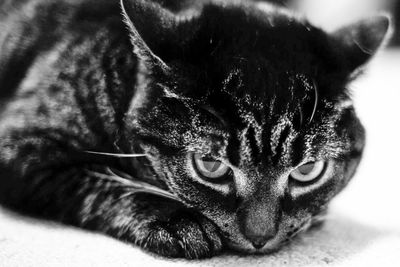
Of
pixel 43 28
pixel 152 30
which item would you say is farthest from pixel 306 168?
pixel 43 28

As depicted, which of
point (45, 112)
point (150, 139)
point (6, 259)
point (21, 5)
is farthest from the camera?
point (21, 5)

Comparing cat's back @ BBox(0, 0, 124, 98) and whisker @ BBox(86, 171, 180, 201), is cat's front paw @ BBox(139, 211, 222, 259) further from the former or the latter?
cat's back @ BBox(0, 0, 124, 98)

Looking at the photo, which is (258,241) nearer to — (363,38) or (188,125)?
(188,125)

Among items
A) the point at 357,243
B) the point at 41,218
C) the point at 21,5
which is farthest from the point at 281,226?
the point at 21,5

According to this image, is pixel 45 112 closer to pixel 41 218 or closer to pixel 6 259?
pixel 41 218

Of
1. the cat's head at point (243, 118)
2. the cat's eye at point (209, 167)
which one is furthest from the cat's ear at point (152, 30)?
the cat's eye at point (209, 167)

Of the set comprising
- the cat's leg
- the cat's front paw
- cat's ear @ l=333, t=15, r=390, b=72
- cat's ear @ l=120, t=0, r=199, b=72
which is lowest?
the cat's leg

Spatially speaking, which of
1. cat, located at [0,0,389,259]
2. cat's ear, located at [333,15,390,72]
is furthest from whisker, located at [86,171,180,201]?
cat's ear, located at [333,15,390,72]
